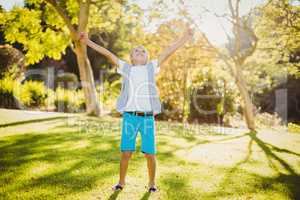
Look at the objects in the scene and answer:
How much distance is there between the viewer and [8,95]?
12.2 metres

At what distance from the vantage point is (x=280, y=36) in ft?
34.6

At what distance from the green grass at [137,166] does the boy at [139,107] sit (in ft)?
1.52

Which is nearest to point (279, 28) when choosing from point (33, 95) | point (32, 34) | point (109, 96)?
point (32, 34)

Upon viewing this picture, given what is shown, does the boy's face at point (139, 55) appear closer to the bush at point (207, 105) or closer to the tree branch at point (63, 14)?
the tree branch at point (63, 14)

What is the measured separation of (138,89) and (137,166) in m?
1.66

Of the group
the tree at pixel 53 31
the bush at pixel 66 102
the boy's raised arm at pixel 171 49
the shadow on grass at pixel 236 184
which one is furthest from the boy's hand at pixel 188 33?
the bush at pixel 66 102

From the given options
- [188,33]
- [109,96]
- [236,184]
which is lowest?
[236,184]

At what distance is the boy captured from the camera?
12.4 feet

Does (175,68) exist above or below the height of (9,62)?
below

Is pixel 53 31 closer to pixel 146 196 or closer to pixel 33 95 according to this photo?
pixel 33 95

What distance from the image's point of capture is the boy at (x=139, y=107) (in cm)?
378

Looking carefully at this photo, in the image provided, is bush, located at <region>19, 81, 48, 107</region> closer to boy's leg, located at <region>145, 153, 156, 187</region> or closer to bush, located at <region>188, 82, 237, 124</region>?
bush, located at <region>188, 82, 237, 124</region>

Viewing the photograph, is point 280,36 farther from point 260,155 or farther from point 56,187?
point 56,187

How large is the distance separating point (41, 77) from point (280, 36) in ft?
54.9
